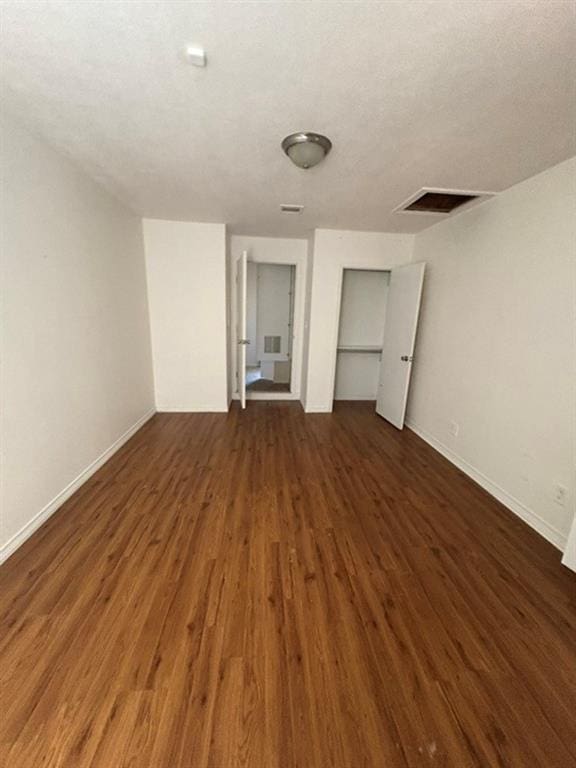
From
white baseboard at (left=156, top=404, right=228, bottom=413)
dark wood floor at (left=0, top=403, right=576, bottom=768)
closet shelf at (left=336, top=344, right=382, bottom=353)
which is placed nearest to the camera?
dark wood floor at (left=0, top=403, right=576, bottom=768)

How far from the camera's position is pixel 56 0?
3.50 ft

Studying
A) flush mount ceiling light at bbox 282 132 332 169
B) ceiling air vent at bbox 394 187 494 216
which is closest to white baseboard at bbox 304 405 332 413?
ceiling air vent at bbox 394 187 494 216

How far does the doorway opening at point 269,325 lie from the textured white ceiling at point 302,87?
146 inches

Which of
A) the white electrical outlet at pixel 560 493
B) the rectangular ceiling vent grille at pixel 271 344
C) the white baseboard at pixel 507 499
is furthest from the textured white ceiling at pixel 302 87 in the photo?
the rectangular ceiling vent grille at pixel 271 344

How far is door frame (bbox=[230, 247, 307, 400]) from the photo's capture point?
14.6 ft

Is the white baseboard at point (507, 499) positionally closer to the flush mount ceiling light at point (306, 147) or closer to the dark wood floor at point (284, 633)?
the dark wood floor at point (284, 633)

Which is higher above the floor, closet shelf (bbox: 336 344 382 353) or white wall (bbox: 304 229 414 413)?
white wall (bbox: 304 229 414 413)

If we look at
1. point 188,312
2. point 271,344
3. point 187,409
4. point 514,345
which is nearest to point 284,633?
point 514,345

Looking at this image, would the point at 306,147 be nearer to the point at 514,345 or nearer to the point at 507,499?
the point at 514,345

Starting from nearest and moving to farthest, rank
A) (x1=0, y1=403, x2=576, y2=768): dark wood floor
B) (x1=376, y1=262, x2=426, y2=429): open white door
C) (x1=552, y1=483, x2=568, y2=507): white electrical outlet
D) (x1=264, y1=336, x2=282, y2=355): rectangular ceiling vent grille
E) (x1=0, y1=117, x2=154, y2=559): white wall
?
(x1=0, y1=403, x2=576, y2=768): dark wood floor
(x1=0, y1=117, x2=154, y2=559): white wall
(x1=552, y1=483, x2=568, y2=507): white electrical outlet
(x1=376, y1=262, x2=426, y2=429): open white door
(x1=264, y1=336, x2=282, y2=355): rectangular ceiling vent grille

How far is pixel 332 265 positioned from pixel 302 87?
2606mm

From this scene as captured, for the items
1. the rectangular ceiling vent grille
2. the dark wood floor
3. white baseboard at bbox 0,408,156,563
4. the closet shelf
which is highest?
the closet shelf

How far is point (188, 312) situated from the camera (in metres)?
3.99

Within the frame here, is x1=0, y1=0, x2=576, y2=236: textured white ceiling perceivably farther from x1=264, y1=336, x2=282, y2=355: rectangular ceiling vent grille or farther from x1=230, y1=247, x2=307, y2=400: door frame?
x1=264, y1=336, x2=282, y2=355: rectangular ceiling vent grille
